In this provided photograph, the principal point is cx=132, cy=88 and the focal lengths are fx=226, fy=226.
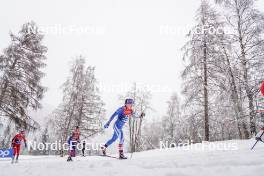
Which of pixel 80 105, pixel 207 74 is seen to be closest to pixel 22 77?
pixel 80 105

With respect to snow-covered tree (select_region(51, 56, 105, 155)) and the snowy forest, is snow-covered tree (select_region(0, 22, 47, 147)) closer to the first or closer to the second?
the snowy forest

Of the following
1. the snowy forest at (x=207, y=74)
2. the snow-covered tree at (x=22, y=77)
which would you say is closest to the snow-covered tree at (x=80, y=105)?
the snowy forest at (x=207, y=74)

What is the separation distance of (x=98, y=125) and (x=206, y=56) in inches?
484

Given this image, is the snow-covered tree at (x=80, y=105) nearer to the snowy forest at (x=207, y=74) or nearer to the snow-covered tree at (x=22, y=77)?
the snowy forest at (x=207, y=74)

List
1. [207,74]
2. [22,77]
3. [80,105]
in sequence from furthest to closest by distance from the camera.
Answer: [80,105] → [207,74] → [22,77]

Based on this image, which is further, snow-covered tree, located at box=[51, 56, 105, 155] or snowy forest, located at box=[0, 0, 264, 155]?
snow-covered tree, located at box=[51, 56, 105, 155]

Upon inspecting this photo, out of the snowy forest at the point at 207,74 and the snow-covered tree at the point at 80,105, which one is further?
the snow-covered tree at the point at 80,105

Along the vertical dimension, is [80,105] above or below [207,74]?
below

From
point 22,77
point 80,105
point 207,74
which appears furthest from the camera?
point 80,105

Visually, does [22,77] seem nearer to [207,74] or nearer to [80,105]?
[80,105]

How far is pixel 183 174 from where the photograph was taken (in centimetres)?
385

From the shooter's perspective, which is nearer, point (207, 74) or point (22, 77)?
point (22, 77)

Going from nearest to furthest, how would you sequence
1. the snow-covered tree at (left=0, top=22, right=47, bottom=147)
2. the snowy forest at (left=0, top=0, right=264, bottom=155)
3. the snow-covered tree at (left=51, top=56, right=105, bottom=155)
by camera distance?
the snowy forest at (left=0, top=0, right=264, bottom=155) → the snow-covered tree at (left=0, top=22, right=47, bottom=147) → the snow-covered tree at (left=51, top=56, right=105, bottom=155)

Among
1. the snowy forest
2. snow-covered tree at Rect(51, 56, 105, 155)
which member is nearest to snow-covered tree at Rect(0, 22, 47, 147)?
the snowy forest
